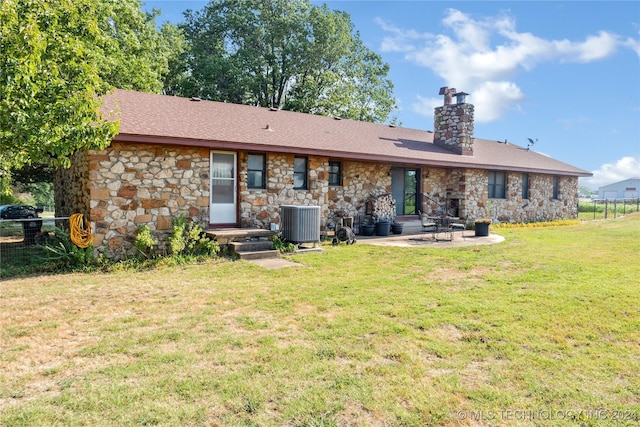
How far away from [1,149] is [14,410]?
4062 mm

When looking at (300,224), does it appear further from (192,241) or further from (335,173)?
(335,173)

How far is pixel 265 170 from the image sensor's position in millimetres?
10484

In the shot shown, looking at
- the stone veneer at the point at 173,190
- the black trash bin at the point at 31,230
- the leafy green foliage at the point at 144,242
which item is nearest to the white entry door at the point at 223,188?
the stone veneer at the point at 173,190

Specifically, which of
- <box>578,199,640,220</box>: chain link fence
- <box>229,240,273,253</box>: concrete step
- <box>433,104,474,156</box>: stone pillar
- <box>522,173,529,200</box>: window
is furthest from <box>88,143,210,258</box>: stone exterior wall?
<box>578,199,640,220</box>: chain link fence

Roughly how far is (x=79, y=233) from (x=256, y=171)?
4.35m

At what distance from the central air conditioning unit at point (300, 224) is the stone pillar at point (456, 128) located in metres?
9.01

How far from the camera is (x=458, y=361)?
357cm

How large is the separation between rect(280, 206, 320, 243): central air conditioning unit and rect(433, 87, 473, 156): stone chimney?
9013 mm

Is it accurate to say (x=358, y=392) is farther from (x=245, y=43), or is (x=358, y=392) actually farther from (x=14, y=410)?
(x=245, y=43)

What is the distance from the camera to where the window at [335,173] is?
1255cm

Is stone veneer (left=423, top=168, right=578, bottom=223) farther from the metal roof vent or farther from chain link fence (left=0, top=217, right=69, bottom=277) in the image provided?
chain link fence (left=0, top=217, right=69, bottom=277)

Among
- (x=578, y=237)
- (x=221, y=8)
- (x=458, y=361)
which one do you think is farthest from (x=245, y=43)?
(x=458, y=361)

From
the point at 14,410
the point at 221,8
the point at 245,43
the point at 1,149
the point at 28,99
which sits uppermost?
the point at 221,8

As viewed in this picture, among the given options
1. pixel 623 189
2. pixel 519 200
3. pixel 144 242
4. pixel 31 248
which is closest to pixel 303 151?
pixel 144 242
